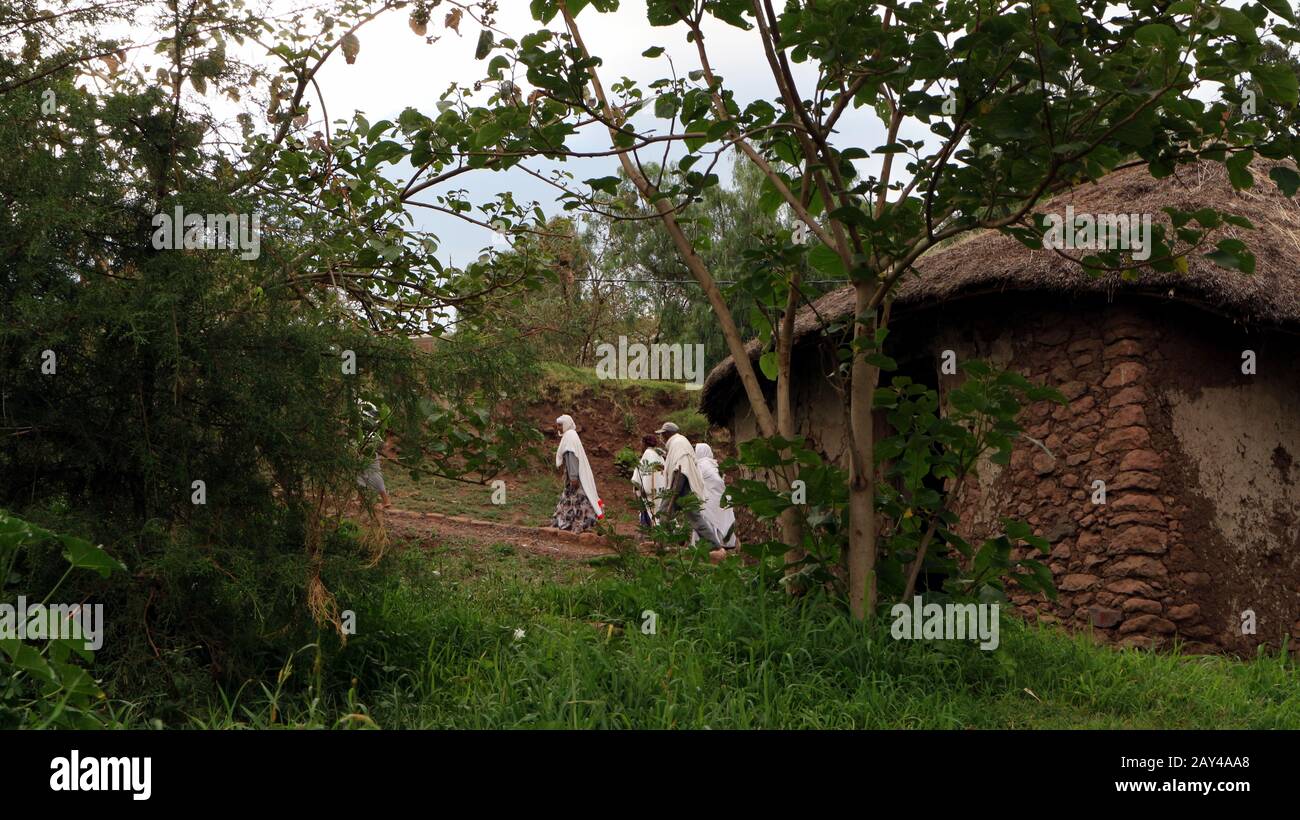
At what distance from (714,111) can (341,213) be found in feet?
6.38

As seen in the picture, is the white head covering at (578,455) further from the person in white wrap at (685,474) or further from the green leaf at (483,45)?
the green leaf at (483,45)

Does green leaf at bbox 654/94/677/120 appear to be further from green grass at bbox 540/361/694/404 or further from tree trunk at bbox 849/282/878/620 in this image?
green grass at bbox 540/361/694/404

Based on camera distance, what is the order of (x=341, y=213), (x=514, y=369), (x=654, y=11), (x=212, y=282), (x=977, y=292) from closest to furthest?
(x=212, y=282) < (x=654, y=11) < (x=514, y=369) < (x=341, y=213) < (x=977, y=292)

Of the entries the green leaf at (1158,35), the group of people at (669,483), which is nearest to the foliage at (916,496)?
the green leaf at (1158,35)

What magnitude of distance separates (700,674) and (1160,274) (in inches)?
150

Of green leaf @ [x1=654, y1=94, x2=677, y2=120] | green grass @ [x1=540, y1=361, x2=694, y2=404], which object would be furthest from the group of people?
green grass @ [x1=540, y1=361, x2=694, y2=404]

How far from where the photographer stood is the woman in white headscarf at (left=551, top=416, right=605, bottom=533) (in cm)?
1307

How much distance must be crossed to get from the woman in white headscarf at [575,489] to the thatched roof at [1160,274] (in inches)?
202

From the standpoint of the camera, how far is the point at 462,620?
5160 mm

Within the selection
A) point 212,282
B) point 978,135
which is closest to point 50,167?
point 212,282

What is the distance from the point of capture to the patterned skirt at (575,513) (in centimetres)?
1341

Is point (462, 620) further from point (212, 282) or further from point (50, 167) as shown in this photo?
→ point (50, 167)

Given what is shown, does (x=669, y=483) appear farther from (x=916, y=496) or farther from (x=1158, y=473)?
(x=916, y=496)

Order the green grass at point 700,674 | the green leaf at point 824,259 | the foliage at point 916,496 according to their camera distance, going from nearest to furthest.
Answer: the green grass at point 700,674
the foliage at point 916,496
the green leaf at point 824,259
